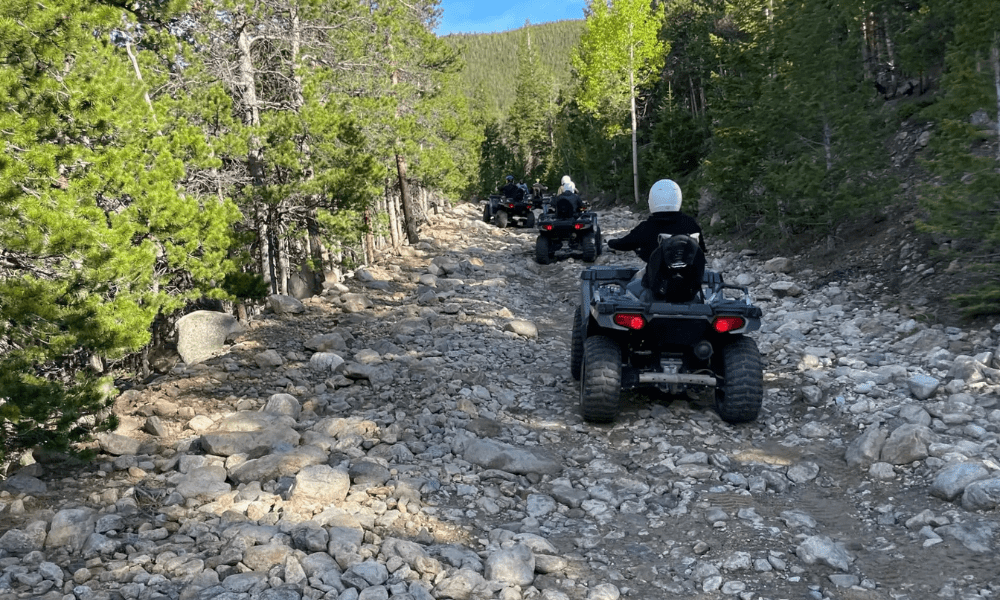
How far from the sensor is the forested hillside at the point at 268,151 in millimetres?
6559

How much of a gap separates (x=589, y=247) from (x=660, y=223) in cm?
1079

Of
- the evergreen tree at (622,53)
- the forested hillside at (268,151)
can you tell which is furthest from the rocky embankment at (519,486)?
the evergreen tree at (622,53)

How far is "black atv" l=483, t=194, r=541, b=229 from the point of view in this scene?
93.5 feet

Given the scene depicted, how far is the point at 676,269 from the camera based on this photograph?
6230 mm

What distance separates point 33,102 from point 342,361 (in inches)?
177

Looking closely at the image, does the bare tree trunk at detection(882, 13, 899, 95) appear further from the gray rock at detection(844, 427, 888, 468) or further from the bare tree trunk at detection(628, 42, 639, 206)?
the gray rock at detection(844, 427, 888, 468)

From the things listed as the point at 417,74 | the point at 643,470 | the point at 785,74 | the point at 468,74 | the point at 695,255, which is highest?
the point at 468,74

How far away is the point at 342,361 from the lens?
340 inches

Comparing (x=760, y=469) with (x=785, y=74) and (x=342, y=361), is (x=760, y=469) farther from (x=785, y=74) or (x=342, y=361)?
(x=785, y=74)

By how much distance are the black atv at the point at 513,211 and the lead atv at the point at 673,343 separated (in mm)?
22007

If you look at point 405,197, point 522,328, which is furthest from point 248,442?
point 405,197

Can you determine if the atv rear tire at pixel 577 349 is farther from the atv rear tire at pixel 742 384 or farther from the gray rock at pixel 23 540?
the gray rock at pixel 23 540

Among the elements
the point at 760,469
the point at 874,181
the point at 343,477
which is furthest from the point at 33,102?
the point at 874,181

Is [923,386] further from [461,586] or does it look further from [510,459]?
[461,586]
